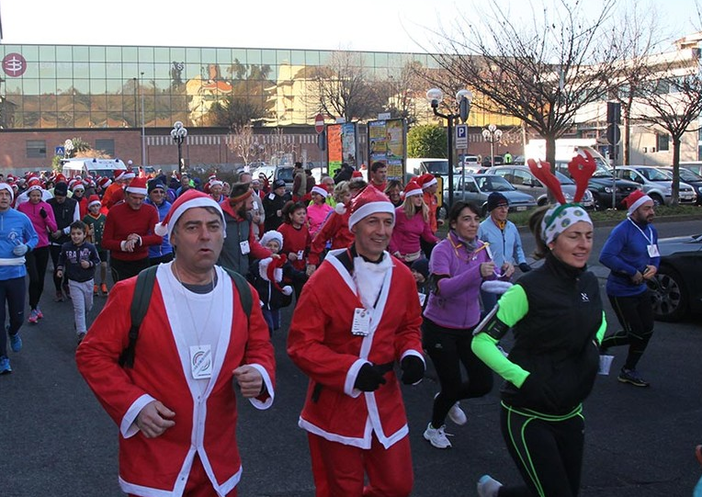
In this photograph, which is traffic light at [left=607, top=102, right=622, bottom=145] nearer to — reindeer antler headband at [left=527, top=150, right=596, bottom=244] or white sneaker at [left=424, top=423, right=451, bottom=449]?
white sneaker at [left=424, top=423, right=451, bottom=449]

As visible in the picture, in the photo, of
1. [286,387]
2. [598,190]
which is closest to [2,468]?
[286,387]

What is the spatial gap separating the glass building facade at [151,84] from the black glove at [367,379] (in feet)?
222

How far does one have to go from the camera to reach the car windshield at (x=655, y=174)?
31.8m

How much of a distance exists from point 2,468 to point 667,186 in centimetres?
2926

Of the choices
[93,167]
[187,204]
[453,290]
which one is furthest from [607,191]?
[187,204]

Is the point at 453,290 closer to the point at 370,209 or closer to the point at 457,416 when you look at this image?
the point at 457,416

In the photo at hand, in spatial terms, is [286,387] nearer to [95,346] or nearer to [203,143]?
[95,346]

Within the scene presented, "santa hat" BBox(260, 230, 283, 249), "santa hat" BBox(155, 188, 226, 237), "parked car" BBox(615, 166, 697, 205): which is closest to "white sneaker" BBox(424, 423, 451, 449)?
"santa hat" BBox(155, 188, 226, 237)

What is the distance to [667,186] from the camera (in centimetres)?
3084

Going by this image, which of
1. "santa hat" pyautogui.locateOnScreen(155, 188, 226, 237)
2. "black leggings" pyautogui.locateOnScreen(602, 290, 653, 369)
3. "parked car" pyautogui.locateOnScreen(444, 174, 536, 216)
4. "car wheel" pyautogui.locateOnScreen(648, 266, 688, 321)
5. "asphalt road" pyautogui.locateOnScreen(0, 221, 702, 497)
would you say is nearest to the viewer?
"santa hat" pyautogui.locateOnScreen(155, 188, 226, 237)

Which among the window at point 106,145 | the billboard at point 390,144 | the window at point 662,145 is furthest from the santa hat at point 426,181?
the window at point 106,145

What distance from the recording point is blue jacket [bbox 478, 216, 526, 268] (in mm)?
8281

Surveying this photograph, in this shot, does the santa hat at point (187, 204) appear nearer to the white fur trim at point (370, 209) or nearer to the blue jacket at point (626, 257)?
the white fur trim at point (370, 209)

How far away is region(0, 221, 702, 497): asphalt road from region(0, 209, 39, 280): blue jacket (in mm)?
1085
